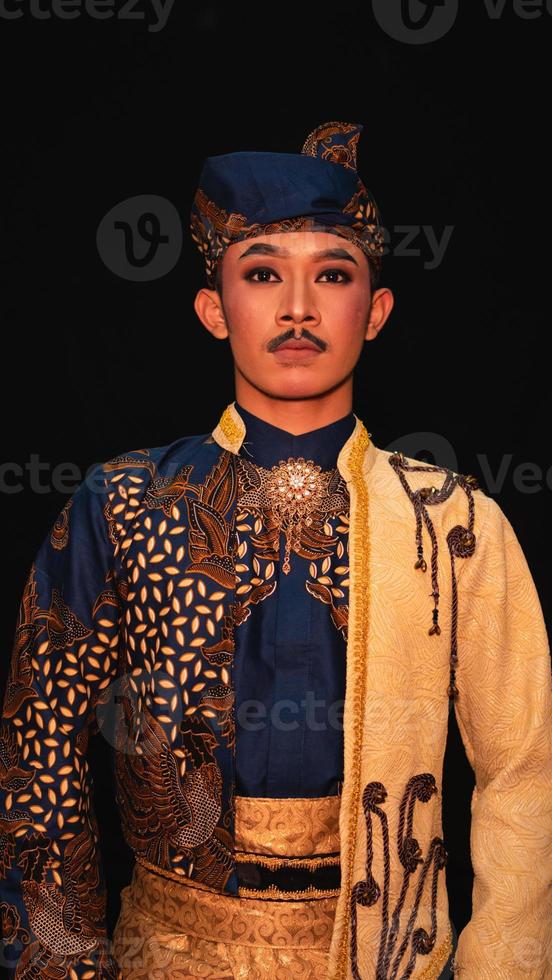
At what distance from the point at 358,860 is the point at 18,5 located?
219 centimetres

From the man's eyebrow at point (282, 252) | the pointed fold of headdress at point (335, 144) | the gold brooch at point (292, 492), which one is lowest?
the gold brooch at point (292, 492)

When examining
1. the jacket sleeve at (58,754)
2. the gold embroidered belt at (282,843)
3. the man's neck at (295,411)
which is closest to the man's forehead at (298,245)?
the man's neck at (295,411)

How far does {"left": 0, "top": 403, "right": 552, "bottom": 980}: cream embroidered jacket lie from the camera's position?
9.89 ft

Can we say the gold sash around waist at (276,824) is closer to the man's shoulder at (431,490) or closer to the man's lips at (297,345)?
the man's shoulder at (431,490)

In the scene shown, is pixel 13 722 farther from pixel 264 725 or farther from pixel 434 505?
pixel 434 505

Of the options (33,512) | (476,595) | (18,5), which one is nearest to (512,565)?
(476,595)

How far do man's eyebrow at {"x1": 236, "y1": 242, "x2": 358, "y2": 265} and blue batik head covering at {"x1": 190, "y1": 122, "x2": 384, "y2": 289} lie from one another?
26mm

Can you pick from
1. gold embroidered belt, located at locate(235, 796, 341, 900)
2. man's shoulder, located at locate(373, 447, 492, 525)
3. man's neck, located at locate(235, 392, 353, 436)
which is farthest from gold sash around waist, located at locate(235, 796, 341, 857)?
man's neck, located at locate(235, 392, 353, 436)

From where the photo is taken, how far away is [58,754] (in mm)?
3072

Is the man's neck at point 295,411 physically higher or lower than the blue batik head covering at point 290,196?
lower

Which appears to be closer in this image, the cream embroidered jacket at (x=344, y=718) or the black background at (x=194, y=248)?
the cream embroidered jacket at (x=344, y=718)

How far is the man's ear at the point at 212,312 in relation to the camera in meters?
3.24

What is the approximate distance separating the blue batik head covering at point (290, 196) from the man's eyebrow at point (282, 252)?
0.03m

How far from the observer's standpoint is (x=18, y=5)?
13.5 ft
